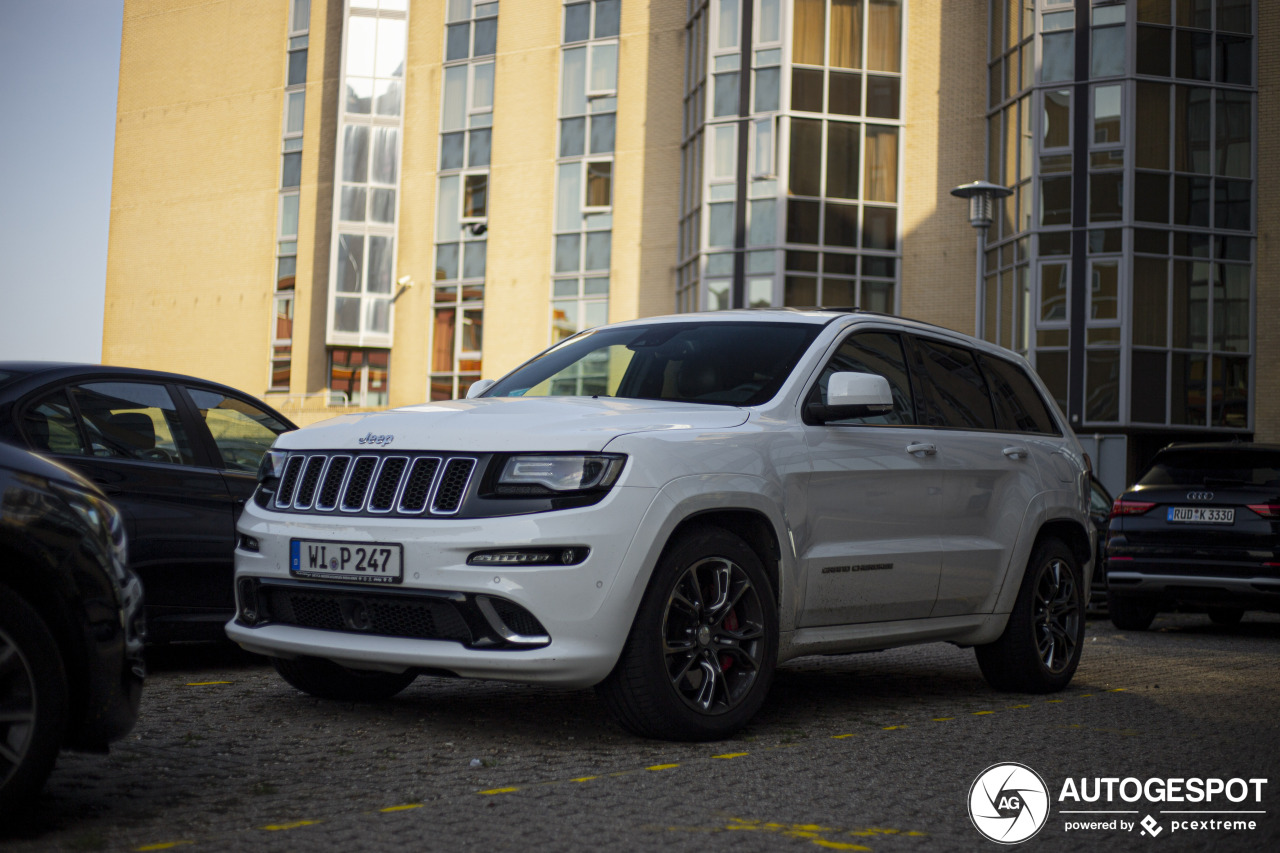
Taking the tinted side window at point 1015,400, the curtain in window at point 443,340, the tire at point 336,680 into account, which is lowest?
the tire at point 336,680

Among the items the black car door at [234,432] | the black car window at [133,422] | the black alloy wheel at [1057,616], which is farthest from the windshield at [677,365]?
the black alloy wheel at [1057,616]

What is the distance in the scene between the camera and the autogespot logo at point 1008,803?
4.31 m

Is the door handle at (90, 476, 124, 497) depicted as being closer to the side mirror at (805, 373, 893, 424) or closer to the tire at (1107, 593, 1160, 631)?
the side mirror at (805, 373, 893, 424)

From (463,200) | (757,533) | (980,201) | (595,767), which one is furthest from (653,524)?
(463,200)

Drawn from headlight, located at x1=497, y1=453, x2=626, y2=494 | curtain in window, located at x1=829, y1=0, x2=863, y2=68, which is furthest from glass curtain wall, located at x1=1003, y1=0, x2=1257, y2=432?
headlight, located at x1=497, y1=453, x2=626, y2=494

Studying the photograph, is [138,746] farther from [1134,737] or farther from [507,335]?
[507,335]

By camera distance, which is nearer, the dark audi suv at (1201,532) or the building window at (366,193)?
the dark audi suv at (1201,532)

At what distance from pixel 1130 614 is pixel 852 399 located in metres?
8.37

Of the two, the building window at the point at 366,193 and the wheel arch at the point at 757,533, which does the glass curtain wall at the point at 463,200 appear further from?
the wheel arch at the point at 757,533

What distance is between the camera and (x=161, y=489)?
23.3 feet

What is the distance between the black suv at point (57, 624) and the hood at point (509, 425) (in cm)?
142

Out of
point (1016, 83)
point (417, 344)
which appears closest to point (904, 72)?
point (1016, 83)

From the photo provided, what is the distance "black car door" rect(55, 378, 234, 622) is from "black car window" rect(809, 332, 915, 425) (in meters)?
3.19

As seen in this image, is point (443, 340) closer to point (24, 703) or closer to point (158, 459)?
point (158, 459)
